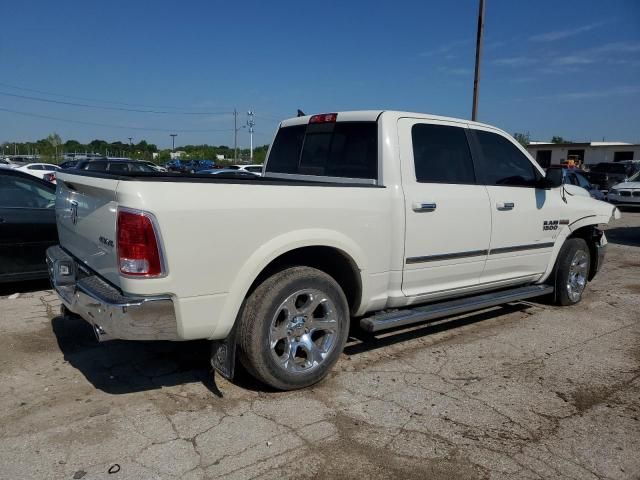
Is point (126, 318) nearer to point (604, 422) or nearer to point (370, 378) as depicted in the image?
point (370, 378)

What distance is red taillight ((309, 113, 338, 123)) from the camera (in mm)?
4621

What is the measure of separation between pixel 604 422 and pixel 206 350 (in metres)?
2.98

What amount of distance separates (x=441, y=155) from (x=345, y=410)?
7.33ft

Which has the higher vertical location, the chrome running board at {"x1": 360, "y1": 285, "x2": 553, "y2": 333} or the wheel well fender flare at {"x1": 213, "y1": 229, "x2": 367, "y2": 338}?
the wheel well fender flare at {"x1": 213, "y1": 229, "x2": 367, "y2": 338}

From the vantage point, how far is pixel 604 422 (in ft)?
11.0

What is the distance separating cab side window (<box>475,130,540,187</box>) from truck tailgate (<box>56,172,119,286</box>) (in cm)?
315

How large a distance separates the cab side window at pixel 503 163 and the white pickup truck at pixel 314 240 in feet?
0.05

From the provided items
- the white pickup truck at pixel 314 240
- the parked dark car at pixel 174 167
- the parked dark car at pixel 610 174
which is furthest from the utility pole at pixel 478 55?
the parked dark car at pixel 174 167

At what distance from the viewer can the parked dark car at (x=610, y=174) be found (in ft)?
77.4

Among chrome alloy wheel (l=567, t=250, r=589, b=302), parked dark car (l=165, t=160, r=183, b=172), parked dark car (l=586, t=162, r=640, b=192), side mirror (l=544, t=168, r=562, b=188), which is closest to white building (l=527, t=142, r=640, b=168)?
parked dark car (l=586, t=162, r=640, b=192)

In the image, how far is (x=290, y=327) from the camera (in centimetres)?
361

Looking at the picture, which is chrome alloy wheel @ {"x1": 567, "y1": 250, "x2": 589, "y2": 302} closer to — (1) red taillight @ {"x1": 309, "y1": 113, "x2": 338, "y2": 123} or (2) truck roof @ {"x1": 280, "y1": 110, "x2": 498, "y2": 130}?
(2) truck roof @ {"x1": 280, "y1": 110, "x2": 498, "y2": 130}

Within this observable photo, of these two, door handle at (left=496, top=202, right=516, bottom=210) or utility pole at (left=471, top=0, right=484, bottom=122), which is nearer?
door handle at (left=496, top=202, right=516, bottom=210)

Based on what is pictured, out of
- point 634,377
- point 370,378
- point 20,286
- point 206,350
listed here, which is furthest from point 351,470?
point 20,286
